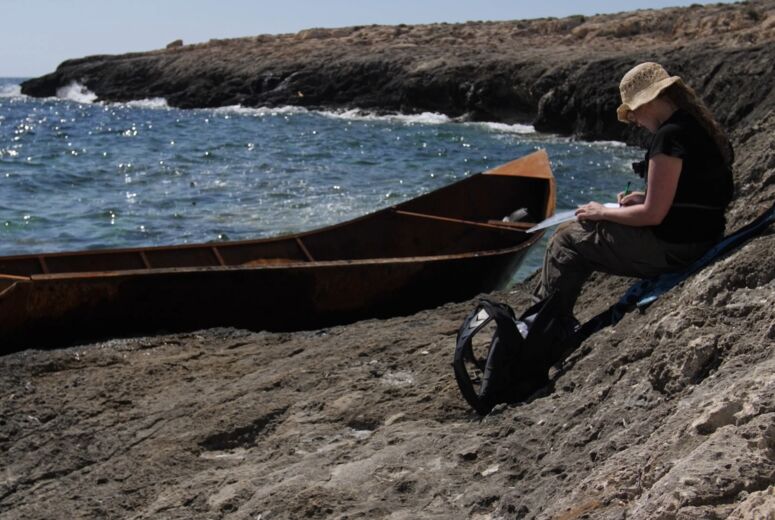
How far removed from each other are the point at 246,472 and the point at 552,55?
3607 centimetres

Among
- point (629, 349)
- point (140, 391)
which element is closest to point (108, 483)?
point (140, 391)

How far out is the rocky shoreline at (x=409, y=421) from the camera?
3271 millimetres

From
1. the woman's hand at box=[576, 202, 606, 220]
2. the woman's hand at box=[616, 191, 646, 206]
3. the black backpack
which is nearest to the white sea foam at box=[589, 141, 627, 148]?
the woman's hand at box=[616, 191, 646, 206]

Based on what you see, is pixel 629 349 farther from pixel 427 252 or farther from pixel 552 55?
pixel 552 55

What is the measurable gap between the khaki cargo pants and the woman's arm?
115 millimetres

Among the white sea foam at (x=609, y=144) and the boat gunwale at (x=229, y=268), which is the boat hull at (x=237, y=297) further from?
the white sea foam at (x=609, y=144)

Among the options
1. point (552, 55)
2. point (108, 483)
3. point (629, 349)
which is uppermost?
point (552, 55)

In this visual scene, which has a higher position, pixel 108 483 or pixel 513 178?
pixel 513 178

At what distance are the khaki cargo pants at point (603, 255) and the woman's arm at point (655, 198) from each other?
115 mm

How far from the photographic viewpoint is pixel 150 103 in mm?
52656

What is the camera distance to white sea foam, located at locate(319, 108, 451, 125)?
38.2 meters

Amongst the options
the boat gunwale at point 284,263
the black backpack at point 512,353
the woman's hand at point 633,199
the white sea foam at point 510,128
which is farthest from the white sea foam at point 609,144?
the black backpack at point 512,353

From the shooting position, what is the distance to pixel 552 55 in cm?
3903

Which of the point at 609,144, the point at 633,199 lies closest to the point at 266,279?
the point at 633,199
